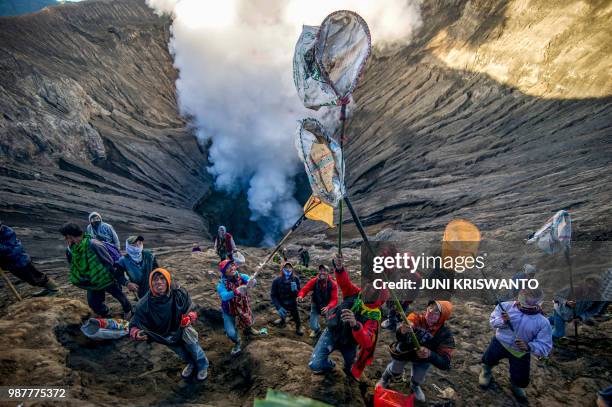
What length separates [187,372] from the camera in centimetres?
400

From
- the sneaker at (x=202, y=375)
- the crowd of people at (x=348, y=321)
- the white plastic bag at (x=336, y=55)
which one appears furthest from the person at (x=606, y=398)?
the sneaker at (x=202, y=375)

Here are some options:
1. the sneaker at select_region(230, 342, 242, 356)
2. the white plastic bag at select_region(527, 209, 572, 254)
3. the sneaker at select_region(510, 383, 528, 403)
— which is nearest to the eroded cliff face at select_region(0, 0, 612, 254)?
the white plastic bag at select_region(527, 209, 572, 254)

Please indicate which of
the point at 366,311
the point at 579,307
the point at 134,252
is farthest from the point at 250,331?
the point at 579,307

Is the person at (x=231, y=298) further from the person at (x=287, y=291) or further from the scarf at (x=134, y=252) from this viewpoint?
the scarf at (x=134, y=252)

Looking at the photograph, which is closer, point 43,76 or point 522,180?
point 522,180

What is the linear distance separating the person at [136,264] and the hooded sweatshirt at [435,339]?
395 centimetres

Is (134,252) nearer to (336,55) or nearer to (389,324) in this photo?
(336,55)

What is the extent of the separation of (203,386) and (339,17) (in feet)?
15.1

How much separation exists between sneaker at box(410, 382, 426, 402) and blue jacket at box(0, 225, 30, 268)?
6.72m

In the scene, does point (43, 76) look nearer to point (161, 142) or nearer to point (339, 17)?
point (161, 142)

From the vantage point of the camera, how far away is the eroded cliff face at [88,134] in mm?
13531

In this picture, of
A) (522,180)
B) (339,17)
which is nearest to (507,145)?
(522,180)

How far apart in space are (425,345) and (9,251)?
22.6ft

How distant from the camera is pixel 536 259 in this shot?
24.7 ft
